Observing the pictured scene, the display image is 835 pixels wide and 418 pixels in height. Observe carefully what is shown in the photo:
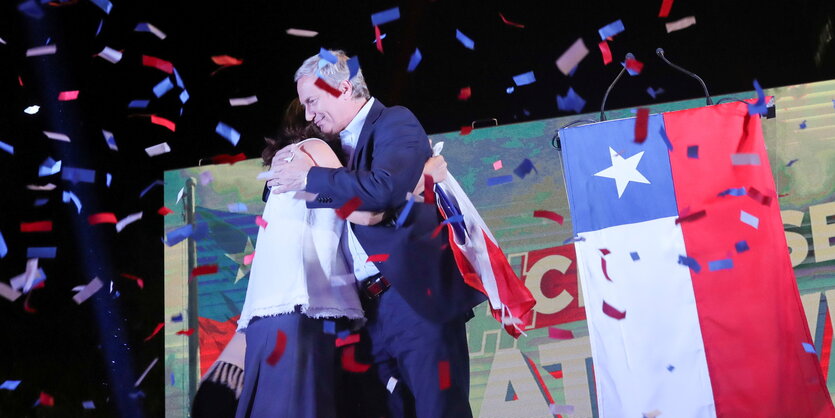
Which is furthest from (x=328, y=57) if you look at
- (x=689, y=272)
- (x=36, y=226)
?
(x=36, y=226)

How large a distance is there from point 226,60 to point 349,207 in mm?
1723

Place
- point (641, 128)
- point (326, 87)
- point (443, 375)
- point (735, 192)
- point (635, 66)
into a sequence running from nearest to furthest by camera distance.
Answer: point (443, 375) < point (326, 87) < point (735, 192) < point (641, 128) < point (635, 66)

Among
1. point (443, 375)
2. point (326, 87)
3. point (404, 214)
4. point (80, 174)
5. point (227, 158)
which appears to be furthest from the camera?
point (80, 174)

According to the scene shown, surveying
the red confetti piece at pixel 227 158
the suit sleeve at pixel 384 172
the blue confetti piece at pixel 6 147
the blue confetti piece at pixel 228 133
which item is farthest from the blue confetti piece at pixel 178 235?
the suit sleeve at pixel 384 172

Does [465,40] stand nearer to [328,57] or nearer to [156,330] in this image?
[328,57]

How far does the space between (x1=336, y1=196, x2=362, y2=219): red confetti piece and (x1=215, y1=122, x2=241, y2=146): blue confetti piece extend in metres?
1.63

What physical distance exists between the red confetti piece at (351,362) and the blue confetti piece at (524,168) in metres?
1.43

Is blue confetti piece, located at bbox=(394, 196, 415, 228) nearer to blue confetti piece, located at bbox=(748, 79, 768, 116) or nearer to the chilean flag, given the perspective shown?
the chilean flag

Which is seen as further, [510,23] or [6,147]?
[6,147]

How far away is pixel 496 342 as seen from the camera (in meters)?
3.21

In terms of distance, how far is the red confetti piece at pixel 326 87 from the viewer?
220cm

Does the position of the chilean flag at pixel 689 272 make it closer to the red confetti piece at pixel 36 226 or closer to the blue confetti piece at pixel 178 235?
the blue confetti piece at pixel 178 235

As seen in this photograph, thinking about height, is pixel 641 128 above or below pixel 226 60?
below

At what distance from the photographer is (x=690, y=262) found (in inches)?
89.4
